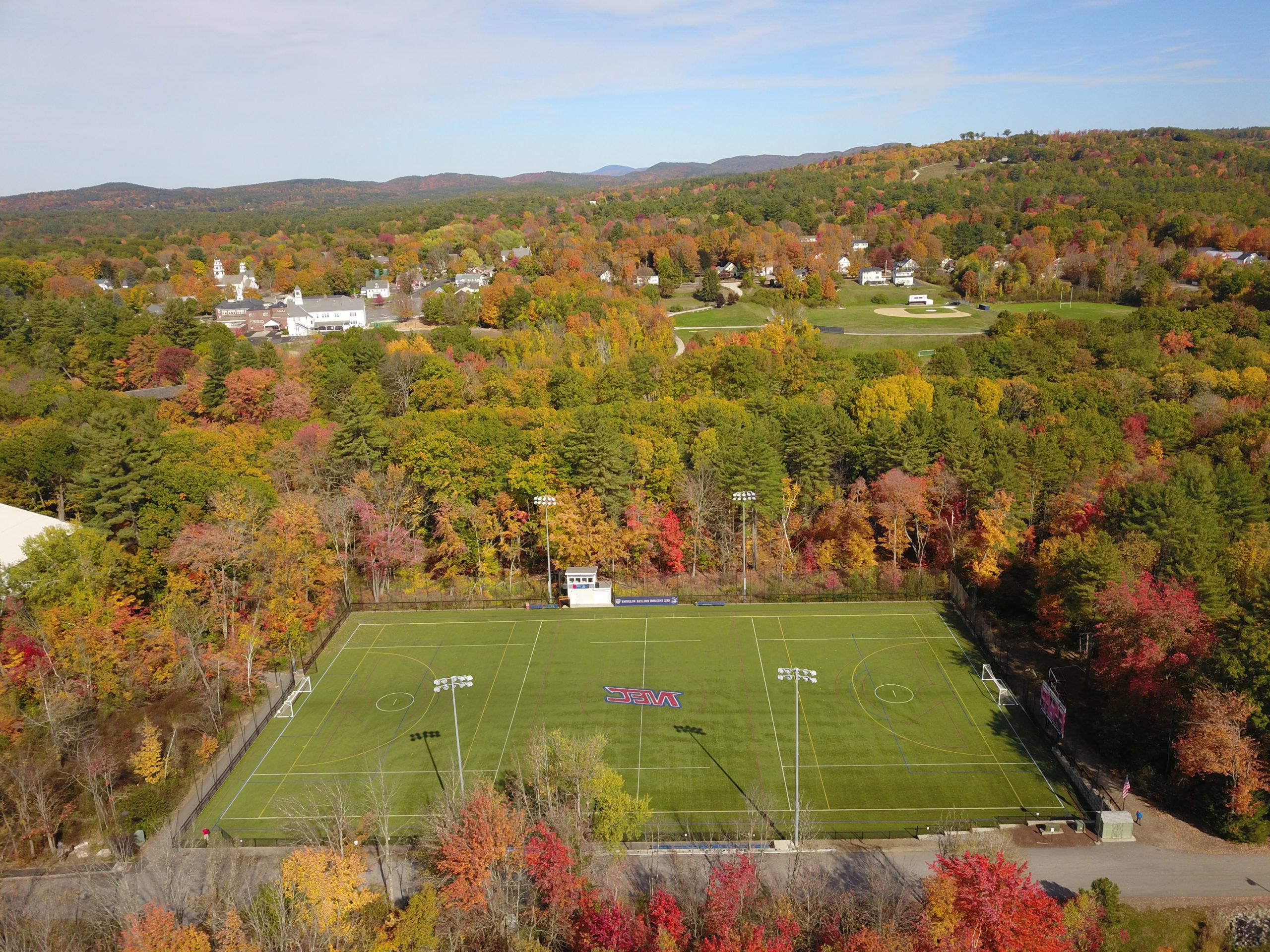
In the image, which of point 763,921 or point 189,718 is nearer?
point 763,921

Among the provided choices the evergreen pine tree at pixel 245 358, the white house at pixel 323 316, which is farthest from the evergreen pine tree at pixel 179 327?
the white house at pixel 323 316

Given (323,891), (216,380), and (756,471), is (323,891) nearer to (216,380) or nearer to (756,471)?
(756,471)

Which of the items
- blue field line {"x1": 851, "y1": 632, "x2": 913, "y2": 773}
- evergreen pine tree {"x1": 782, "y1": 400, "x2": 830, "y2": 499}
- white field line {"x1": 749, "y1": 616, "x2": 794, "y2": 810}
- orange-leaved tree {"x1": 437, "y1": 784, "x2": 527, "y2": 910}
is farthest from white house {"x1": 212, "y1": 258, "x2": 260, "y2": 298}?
orange-leaved tree {"x1": 437, "y1": 784, "x2": 527, "y2": 910}

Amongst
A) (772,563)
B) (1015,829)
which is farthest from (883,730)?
(772,563)

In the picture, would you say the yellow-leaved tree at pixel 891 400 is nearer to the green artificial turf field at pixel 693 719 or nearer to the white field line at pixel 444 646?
the green artificial turf field at pixel 693 719

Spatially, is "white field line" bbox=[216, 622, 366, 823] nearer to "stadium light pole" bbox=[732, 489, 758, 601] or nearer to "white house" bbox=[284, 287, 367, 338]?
"stadium light pole" bbox=[732, 489, 758, 601]

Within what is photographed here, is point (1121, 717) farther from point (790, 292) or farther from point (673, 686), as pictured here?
point (790, 292)
